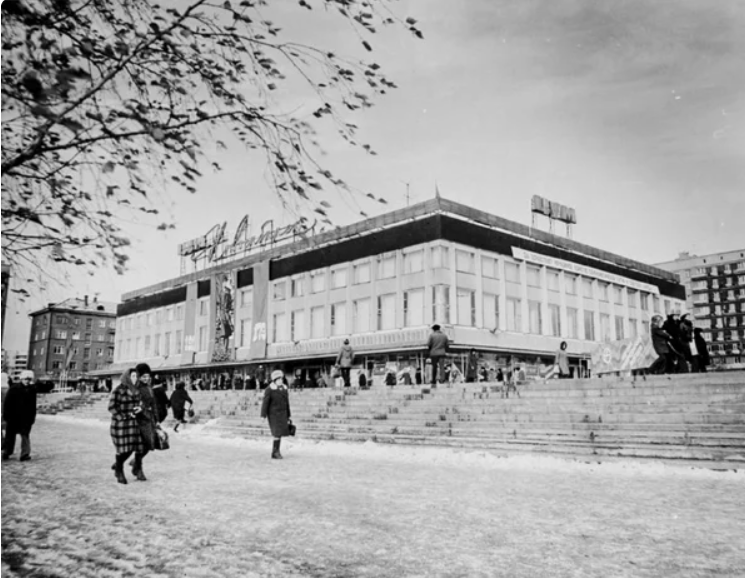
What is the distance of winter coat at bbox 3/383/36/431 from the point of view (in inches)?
442

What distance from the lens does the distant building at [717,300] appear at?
95625mm

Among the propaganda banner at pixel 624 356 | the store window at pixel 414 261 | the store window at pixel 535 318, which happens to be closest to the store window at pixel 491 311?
the store window at pixel 535 318

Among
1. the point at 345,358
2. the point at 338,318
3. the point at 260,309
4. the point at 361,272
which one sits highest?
the point at 361,272

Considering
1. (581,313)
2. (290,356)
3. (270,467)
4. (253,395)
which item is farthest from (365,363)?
(270,467)

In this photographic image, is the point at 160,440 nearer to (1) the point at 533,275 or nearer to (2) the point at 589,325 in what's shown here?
(1) the point at 533,275

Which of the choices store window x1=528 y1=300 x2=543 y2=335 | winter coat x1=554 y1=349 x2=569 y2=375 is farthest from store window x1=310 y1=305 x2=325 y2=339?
winter coat x1=554 y1=349 x2=569 y2=375

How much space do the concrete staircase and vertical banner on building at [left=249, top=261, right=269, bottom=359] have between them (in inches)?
1015

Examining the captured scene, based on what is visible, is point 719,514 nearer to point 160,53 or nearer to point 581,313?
point 160,53

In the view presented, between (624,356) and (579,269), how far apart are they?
21.7 meters

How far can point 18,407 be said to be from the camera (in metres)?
11.3

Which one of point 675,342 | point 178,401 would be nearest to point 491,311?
point 178,401

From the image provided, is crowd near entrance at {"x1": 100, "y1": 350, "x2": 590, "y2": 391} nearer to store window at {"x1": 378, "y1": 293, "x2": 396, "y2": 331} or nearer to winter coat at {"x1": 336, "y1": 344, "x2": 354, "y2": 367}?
store window at {"x1": 378, "y1": 293, "x2": 396, "y2": 331}

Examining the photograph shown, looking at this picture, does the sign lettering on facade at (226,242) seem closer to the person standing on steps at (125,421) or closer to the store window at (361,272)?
the store window at (361,272)

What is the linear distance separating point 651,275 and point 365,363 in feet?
96.4
